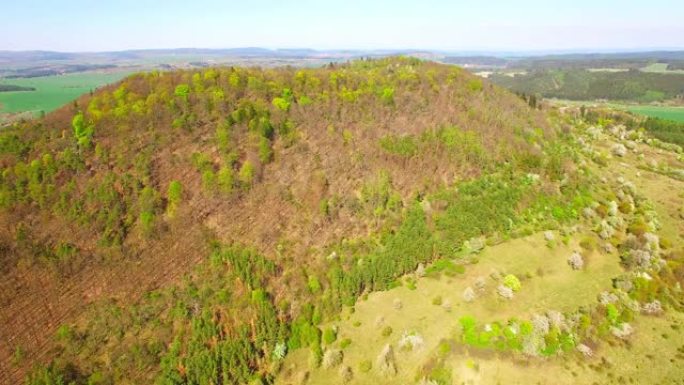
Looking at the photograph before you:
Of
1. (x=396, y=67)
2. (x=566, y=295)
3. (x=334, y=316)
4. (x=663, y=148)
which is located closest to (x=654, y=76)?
(x=663, y=148)

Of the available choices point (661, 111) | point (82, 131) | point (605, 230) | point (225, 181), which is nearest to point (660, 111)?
point (661, 111)

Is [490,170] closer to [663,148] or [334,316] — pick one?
[334,316]

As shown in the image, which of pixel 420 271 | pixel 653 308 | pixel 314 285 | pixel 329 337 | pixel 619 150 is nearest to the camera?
pixel 329 337

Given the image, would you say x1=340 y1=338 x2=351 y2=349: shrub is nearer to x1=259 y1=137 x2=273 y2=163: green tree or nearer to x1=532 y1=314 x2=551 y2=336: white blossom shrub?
x1=532 y1=314 x2=551 y2=336: white blossom shrub

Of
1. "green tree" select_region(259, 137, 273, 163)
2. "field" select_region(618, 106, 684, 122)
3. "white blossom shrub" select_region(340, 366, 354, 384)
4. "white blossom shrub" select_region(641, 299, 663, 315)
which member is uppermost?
"green tree" select_region(259, 137, 273, 163)

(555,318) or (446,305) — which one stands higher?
(555,318)

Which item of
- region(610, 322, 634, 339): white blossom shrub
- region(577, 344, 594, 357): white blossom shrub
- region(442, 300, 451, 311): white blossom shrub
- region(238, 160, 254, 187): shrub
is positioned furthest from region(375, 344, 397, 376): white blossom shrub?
region(238, 160, 254, 187): shrub

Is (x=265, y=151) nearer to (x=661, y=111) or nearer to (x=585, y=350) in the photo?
(x=585, y=350)
